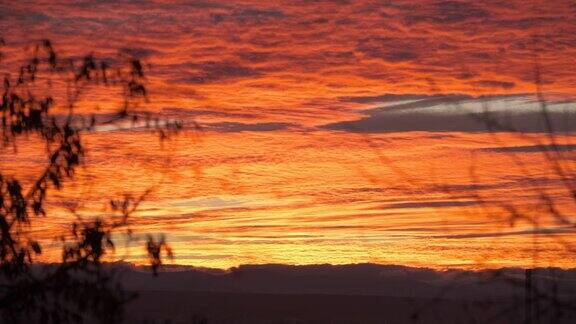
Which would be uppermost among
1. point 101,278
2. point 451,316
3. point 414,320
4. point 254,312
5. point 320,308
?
point 414,320

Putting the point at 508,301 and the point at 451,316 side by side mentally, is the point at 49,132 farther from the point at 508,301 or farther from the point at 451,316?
the point at 508,301

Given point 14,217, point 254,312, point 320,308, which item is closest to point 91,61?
point 14,217

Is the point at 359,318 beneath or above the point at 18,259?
beneath

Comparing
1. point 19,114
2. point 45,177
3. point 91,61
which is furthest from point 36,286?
point 91,61

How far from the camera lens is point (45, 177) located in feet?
29.9

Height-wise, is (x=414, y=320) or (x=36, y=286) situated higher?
(x=414, y=320)

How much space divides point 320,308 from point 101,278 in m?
45.8

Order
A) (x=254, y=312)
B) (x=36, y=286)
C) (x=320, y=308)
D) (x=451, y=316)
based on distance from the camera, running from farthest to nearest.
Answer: (x=320, y=308) → (x=254, y=312) → (x=36, y=286) → (x=451, y=316)

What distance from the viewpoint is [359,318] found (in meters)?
47.0

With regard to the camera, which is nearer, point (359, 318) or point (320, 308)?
point (359, 318)

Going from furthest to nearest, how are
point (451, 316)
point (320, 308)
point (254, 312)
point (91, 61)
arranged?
point (320, 308)
point (254, 312)
point (91, 61)
point (451, 316)

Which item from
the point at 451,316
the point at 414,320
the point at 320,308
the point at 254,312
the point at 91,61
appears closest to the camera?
the point at 414,320

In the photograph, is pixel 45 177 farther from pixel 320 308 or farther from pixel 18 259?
pixel 320 308

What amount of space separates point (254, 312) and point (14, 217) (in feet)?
119
